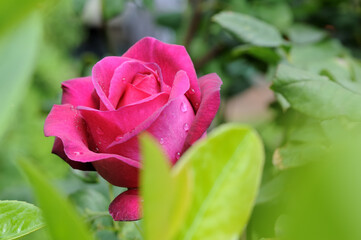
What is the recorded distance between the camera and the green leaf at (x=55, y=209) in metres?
0.16

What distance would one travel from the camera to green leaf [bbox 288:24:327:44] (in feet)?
2.61

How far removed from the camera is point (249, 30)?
0.57 meters

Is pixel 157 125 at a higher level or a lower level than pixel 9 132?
higher

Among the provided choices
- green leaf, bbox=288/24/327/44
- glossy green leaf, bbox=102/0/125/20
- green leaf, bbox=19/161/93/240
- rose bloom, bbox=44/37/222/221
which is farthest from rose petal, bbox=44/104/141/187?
green leaf, bbox=288/24/327/44

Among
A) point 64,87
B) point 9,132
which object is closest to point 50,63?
point 9,132

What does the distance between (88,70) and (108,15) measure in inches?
4.4

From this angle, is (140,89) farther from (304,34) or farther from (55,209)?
(304,34)

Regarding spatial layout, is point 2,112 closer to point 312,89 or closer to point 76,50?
point 312,89

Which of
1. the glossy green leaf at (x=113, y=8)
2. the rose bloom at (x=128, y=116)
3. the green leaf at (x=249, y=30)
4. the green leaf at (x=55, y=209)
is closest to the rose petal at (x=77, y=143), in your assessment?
the rose bloom at (x=128, y=116)

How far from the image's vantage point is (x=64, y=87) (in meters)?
0.37

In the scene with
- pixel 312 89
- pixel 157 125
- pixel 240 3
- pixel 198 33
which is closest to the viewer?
pixel 157 125

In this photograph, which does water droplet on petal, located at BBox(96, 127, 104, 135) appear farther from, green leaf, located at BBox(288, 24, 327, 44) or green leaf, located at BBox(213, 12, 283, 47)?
green leaf, located at BBox(288, 24, 327, 44)

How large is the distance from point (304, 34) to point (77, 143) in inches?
25.0

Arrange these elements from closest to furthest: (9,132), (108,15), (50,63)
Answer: (108,15), (9,132), (50,63)
